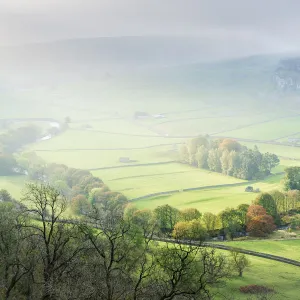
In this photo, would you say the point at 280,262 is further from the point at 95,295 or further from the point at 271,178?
the point at 271,178

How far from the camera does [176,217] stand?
42.3 meters

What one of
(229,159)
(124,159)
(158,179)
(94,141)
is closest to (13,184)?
(158,179)

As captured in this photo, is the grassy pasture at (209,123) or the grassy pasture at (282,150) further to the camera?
the grassy pasture at (209,123)

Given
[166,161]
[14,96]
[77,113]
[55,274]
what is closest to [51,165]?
[166,161]

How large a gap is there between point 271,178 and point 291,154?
813 inches

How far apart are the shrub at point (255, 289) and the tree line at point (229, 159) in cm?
4214

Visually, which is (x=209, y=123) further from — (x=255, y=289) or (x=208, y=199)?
(x=255, y=289)

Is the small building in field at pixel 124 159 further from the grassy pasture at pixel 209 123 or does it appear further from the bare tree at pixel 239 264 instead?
the bare tree at pixel 239 264

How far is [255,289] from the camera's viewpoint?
25500 mm

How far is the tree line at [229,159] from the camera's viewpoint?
68625 millimetres

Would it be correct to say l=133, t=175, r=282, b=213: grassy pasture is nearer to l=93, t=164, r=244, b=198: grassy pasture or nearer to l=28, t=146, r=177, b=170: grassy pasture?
l=93, t=164, r=244, b=198: grassy pasture

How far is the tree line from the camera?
6862 centimetres

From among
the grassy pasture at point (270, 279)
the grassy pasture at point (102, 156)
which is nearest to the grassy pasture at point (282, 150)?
the grassy pasture at point (102, 156)

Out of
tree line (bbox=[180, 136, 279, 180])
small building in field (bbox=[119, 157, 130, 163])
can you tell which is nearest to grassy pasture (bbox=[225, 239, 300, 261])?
tree line (bbox=[180, 136, 279, 180])
